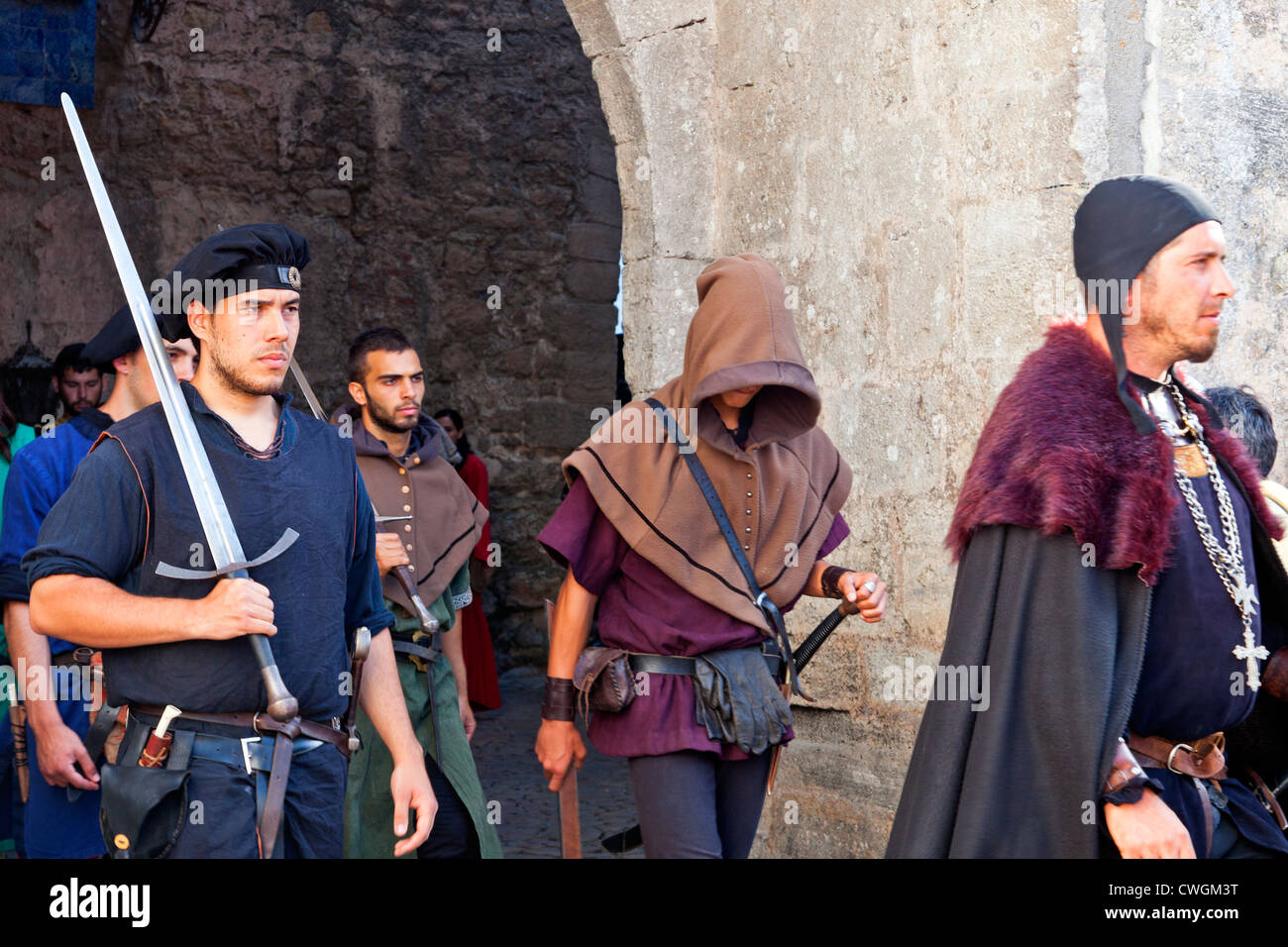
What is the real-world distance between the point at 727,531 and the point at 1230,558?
1.14 m

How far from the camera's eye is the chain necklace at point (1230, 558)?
7.52 feet

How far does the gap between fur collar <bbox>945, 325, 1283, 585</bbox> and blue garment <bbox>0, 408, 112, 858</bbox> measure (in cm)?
237

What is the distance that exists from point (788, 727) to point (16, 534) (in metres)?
2.08

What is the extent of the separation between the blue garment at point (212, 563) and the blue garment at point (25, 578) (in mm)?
1198

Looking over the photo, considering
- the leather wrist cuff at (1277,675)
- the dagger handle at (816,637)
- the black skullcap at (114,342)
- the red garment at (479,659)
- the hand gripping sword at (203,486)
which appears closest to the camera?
the hand gripping sword at (203,486)

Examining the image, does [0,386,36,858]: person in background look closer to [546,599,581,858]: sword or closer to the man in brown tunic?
the man in brown tunic

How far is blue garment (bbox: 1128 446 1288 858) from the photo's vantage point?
7.41 ft

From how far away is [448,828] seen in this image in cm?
388

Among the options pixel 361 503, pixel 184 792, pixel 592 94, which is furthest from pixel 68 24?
pixel 184 792

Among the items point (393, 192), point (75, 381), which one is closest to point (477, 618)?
point (393, 192)

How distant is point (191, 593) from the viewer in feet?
8.21

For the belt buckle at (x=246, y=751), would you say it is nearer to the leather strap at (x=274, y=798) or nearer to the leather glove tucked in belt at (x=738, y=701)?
the leather strap at (x=274, y=798)

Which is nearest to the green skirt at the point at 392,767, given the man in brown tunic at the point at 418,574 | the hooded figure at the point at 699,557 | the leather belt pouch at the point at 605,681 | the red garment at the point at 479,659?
the man in brown tunic at the point at 418,574

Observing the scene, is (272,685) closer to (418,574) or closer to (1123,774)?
(1123,774)
